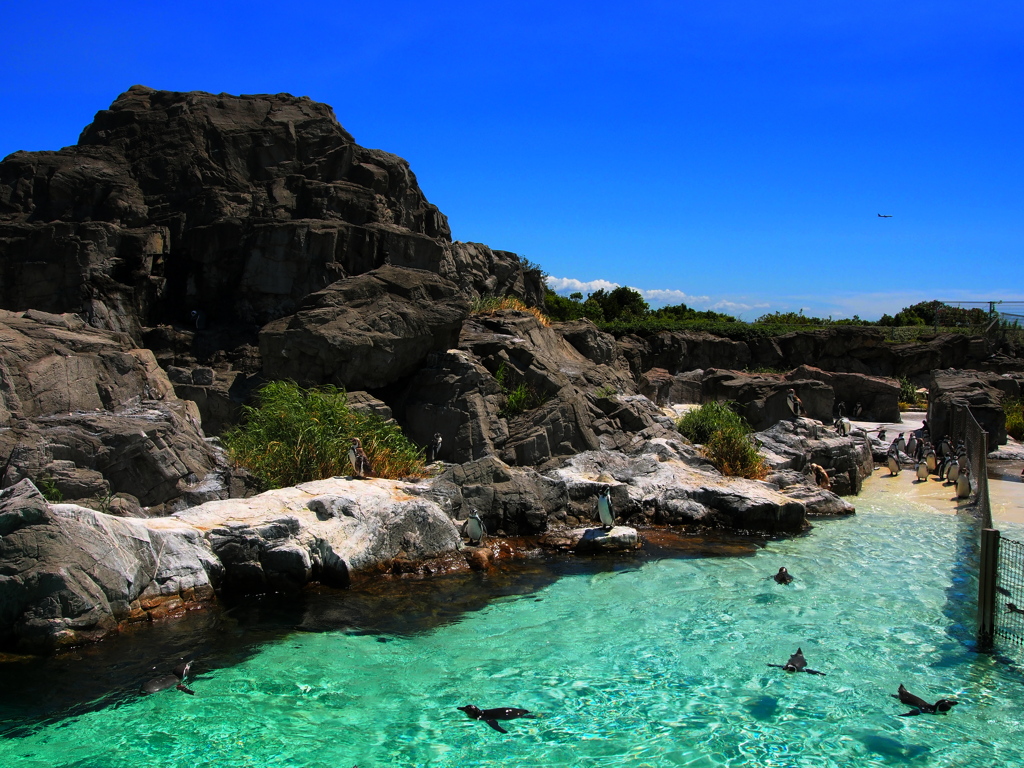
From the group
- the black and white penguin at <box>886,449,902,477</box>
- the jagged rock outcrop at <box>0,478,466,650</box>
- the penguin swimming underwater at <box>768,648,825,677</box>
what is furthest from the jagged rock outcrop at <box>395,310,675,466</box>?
the penguin swimming underwater at <box>768,648,825,677</box>

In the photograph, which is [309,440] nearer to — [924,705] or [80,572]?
[80,572]

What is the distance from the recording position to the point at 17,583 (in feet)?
22.4

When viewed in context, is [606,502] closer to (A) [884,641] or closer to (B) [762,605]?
(B) [762,605]

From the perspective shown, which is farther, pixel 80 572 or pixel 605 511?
pixel 605 511

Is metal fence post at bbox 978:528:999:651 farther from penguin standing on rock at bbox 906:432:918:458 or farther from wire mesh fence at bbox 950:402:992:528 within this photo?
penguin standing on rock at bbox 906:432:918:458

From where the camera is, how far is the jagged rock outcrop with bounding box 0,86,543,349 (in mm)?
17344

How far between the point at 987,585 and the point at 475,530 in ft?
19.3

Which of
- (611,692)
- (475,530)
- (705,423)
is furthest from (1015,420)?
(611,692)

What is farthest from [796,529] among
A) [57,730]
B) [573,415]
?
[57,730]

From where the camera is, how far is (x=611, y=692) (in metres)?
6.51

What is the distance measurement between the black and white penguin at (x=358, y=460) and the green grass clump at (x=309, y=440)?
0.25 metres

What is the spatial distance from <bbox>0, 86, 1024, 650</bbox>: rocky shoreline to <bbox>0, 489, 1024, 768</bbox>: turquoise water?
1674mm

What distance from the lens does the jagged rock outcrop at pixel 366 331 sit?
534 inches

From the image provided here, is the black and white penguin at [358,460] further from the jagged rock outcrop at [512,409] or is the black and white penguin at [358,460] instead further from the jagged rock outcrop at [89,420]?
the jagged rock outcrop at [512,409]
